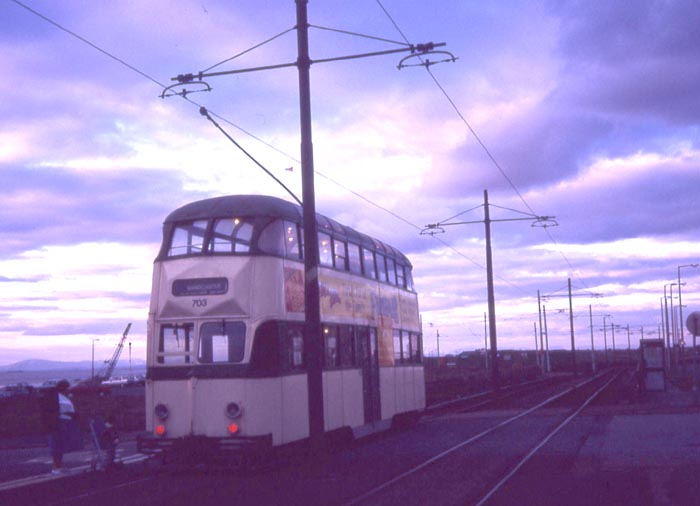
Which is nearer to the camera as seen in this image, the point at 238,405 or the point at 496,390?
the point at 238,405

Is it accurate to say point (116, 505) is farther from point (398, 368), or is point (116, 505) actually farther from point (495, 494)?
point (398, 368)

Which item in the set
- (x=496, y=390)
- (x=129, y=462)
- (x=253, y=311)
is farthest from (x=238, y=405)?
(x=496, y=390)

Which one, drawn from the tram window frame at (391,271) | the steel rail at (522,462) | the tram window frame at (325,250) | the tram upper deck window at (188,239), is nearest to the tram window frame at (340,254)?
the tram window frame at (325,250)

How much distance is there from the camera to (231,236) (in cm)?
1606

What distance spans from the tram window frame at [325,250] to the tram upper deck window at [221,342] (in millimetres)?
3264

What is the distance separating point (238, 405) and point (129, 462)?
446 centimetres

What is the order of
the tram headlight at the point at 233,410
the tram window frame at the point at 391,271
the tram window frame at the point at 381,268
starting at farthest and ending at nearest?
the tram window frame at the point at 391,271, the tram window frame at the point at 381,268, the tram headlight at the point at 233,410

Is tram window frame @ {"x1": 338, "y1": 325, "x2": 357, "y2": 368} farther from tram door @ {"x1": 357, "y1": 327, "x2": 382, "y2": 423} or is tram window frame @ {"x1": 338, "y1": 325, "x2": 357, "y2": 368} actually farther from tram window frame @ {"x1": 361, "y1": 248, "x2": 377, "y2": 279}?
tram window frame @ {"x1": 361, "y1": 248, "x2": 377, "y2": 279}

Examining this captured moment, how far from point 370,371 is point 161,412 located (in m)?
6.72

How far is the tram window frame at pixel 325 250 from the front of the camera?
18.5m

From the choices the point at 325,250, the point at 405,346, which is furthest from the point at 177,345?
the point at 405,346

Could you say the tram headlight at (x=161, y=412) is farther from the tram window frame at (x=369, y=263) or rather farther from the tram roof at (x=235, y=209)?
the tram window frame at (x=369, y=263)

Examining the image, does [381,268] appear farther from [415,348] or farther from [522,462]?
[522,462]

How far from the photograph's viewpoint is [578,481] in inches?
531
